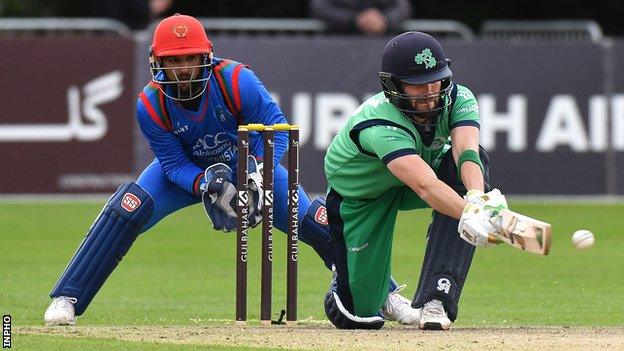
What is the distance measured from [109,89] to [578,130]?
198 inches

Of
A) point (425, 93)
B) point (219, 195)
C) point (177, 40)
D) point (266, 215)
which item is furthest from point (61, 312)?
point (425, 93)

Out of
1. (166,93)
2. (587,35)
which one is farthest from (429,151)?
(587,35)

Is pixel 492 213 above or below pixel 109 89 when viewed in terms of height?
above

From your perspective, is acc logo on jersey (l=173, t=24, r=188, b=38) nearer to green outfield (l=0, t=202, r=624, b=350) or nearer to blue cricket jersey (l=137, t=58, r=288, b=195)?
blue cricket jersey (l=137, t=58, r=288, b=195)

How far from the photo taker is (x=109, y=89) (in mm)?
16562

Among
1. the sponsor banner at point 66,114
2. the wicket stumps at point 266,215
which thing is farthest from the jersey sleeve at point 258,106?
the sponsor banner at point 66,114

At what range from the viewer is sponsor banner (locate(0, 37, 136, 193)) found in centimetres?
1642

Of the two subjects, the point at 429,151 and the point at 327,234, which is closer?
the point at 429,151

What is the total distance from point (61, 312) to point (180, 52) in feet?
5.13

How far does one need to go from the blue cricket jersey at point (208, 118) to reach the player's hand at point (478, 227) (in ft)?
5.00

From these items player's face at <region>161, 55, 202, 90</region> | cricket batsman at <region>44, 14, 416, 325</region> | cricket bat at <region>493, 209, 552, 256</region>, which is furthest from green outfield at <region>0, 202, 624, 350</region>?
player's face at <region>161, 55, 202, 90</region>

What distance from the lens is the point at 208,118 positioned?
8.82 metres

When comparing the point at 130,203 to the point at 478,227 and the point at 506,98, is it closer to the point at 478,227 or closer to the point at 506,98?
the point at 478,227

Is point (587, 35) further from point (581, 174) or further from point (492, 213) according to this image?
point (492, 213)
